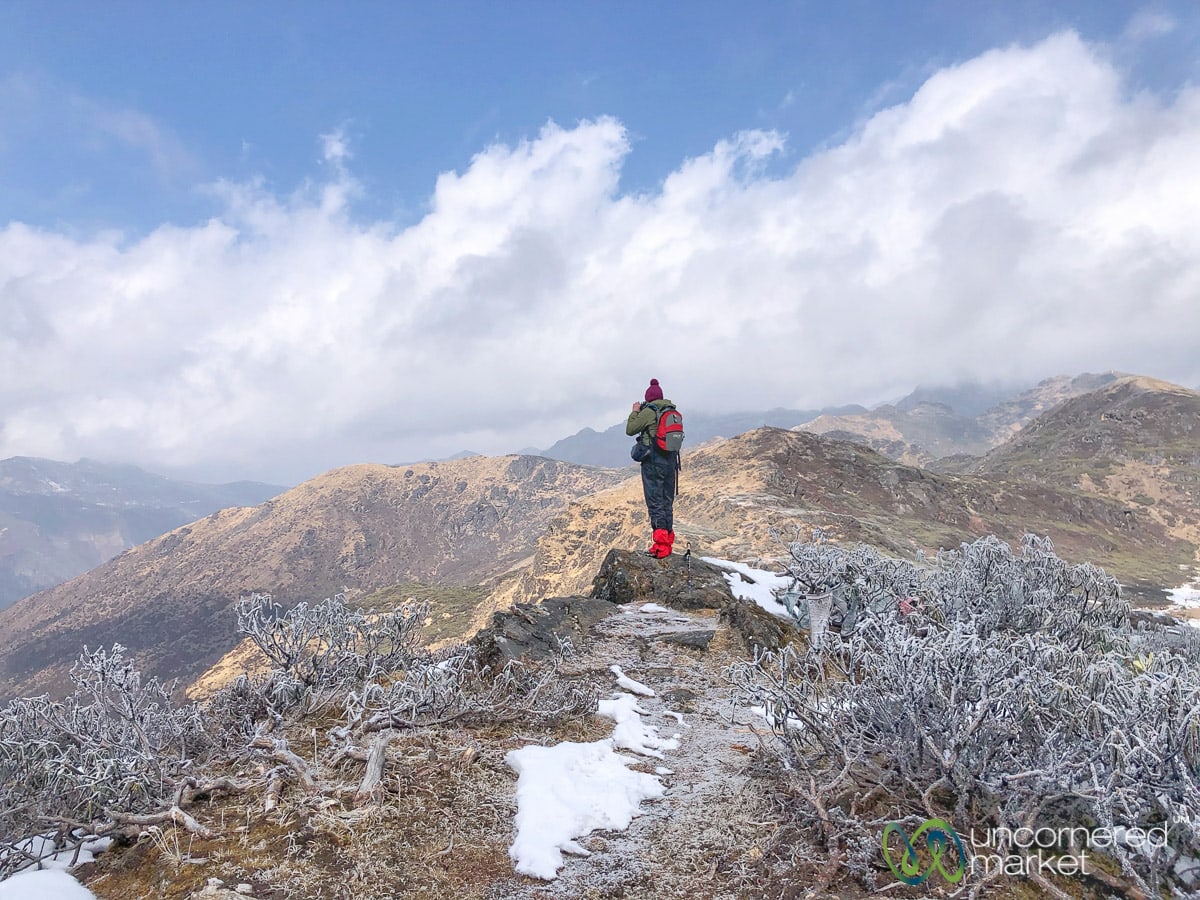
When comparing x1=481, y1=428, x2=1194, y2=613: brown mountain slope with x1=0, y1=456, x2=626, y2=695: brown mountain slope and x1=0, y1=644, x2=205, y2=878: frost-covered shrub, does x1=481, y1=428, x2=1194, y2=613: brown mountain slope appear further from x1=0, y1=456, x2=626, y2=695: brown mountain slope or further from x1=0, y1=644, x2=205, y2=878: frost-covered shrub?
x1=0, y1=456, x2=626, y2=695: brown mountain slope

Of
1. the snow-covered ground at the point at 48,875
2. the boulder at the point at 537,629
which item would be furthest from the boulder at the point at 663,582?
the snow-covered ground at the point at 48,875

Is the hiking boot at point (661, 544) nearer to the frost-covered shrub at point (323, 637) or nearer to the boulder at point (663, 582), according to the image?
the boulder at point (663, 582)

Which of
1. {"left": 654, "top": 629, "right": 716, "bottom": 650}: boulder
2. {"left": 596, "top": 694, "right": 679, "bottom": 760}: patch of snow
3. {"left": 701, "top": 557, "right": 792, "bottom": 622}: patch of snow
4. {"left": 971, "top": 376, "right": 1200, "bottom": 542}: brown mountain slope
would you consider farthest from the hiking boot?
{"left": 971, "top": 376, "right": 1200, "bottom": 542}: brown mountain slope

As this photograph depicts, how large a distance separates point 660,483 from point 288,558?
155m

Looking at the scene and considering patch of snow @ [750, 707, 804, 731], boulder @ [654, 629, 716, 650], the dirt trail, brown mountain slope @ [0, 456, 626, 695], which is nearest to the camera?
the dirt trail

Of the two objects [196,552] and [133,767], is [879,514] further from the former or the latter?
[196,552]

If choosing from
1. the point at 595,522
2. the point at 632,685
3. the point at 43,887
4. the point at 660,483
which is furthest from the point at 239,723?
the point at 595,522

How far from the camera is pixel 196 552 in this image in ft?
504

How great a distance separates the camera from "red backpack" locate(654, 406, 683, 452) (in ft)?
38.9

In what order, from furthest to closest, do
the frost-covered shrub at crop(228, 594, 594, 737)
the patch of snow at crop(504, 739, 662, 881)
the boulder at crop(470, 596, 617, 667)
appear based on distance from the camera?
the boulder at crop(470, 596, 617, 667) → the frost-covered shrub at crop(228, 594, 594, 737) → the patch of snow at crop(504, 739, 662, 881)

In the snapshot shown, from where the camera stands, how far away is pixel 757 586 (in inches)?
497

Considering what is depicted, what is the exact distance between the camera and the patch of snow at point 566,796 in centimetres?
370

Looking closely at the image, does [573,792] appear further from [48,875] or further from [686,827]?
[48,875]

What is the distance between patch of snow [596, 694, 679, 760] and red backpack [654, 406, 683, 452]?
227 inches
